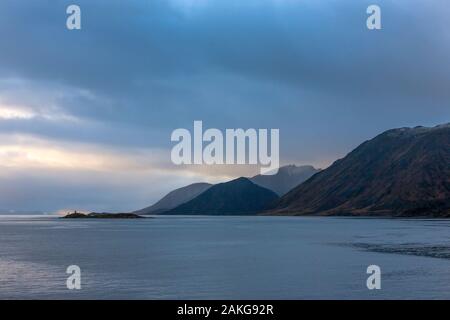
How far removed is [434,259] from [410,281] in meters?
28.2

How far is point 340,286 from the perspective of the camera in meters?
58.9

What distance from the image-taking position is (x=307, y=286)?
58656 mm

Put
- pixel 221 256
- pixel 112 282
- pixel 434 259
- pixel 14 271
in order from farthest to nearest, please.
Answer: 1. pixel 221 256
2. pixel 434 259
3. pixel 14 271
4. pixel 112 282

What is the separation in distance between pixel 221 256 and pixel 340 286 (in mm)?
40666

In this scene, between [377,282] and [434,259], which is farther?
[434,259]
